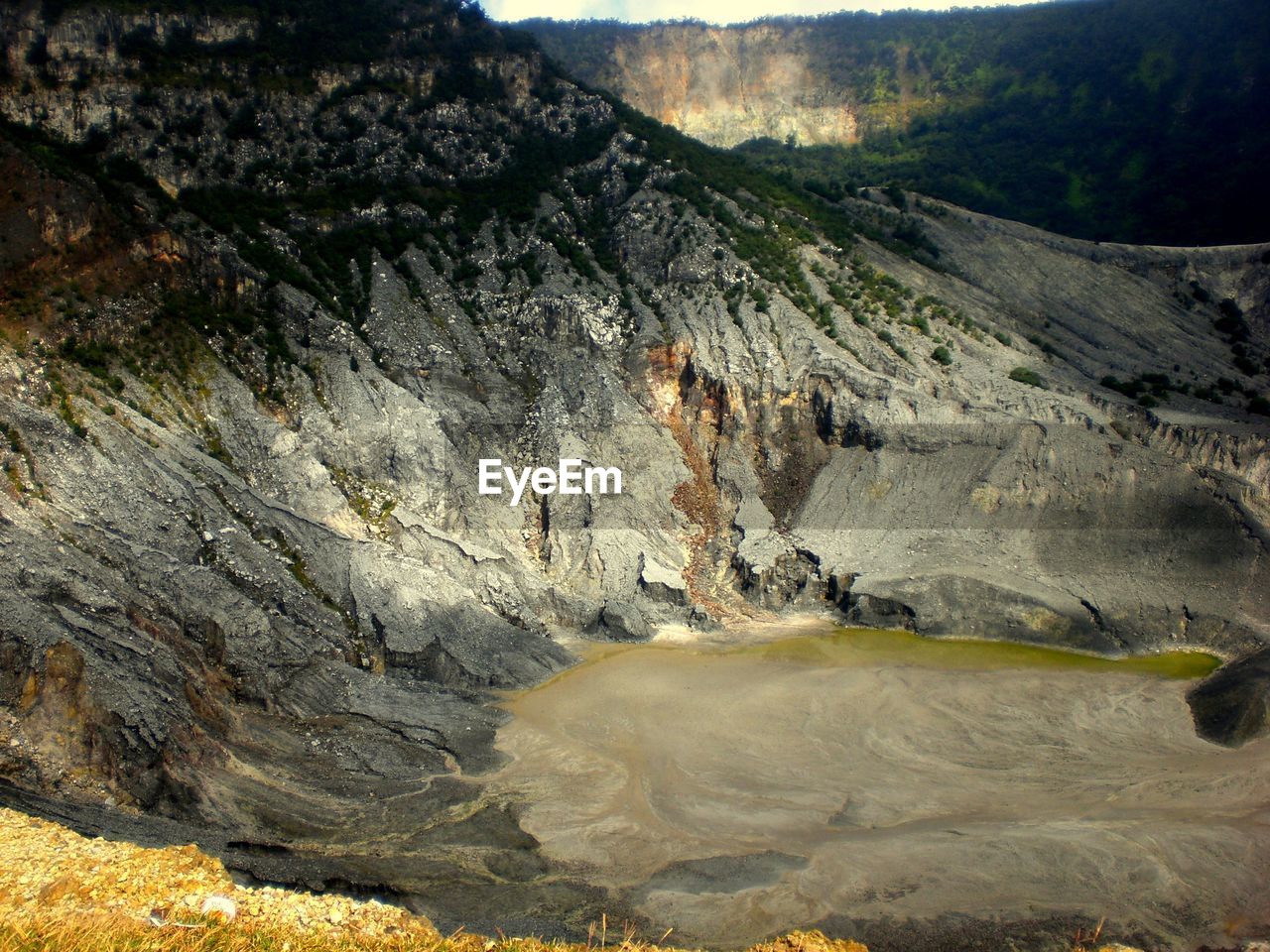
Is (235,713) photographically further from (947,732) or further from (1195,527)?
(1195,527)

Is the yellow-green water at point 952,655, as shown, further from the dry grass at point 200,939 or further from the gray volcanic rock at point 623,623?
the dry grass at point 200,939

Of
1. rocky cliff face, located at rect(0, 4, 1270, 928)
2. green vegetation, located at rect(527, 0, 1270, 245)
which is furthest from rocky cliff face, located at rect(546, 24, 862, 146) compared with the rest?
rocky cliff face, located at rect(0, 4, 1270, 928)

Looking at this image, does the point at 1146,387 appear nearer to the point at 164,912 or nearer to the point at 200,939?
the point at 164,912

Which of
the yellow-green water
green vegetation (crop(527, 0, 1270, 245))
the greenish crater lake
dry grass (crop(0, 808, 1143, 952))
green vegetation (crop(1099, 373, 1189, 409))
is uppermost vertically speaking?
green vegetation (crop(527, 0, 1270, 245))

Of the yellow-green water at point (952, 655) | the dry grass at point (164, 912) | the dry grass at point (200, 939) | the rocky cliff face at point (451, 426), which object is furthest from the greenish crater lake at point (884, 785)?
the dry grass at point (200, 939)

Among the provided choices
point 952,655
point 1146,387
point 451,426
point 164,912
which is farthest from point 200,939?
point 1146,387

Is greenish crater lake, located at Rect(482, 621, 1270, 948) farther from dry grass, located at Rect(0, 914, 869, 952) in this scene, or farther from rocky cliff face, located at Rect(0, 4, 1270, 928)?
dry grass, located at Rect(0, 914, 869, 952)

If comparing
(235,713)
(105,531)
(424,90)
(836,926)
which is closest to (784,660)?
(836,926)
